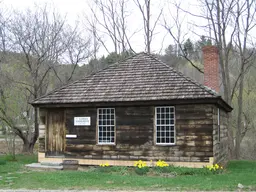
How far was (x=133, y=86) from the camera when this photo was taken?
1684 centimetres

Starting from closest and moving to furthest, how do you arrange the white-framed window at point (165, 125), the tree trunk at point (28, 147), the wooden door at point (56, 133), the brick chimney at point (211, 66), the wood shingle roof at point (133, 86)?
the wood shingle roof at point (133, 86)
the white-framed window at point (165, 125)
the wooden door at point (56, 133)
the brick chimney at point (211, 66)
the tree trunk at point (28, 147)

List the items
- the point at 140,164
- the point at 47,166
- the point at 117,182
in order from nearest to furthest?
the point at 117,182, the point at 140,164, the point at 47,166

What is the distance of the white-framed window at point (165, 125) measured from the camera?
15.7m

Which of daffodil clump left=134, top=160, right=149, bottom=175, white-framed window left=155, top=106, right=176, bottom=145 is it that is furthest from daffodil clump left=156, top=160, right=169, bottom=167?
white-framed window left=155, top=106, right=176, bottom=145

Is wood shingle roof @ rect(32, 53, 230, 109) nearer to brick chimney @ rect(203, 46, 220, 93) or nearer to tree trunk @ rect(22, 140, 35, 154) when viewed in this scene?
brick chimney @ rect(203, 46, 220, 93)

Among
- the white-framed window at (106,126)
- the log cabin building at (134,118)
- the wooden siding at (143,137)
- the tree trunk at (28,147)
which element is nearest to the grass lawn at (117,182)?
the wooden siding at (143,137)

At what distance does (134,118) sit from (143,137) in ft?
3.02

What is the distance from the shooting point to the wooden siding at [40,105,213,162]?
15.2 m

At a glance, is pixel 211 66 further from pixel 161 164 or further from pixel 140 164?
pixel 140 164

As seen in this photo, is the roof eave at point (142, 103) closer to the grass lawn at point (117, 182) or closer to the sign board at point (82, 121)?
the sign board at point (82, 121)

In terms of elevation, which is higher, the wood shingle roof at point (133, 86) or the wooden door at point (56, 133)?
the wood shingle roof at point (133, 86)

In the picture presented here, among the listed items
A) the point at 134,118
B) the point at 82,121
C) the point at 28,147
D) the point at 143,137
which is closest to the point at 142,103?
the point at 134,118

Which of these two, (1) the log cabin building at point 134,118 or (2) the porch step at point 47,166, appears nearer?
(1) the log cabin building at point 134,118

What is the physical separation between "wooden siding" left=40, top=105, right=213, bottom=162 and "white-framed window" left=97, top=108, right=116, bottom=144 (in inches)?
8.9
